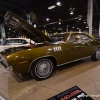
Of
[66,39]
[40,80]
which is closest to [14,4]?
[66,39]

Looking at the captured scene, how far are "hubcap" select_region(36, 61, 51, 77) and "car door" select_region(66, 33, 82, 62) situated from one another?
700 mm

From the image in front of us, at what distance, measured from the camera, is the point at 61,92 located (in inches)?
89.6

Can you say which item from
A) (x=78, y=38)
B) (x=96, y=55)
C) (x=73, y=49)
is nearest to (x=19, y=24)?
(x=73, y=49)

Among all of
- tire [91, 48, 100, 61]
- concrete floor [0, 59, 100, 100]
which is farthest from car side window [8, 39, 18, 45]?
tire [91, 48, 100, 61]

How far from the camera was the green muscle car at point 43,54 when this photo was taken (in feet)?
8.53

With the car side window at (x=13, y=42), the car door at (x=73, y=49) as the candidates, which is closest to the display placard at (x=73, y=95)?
the car door at (x=73, y=49)

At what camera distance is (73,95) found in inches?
83.0

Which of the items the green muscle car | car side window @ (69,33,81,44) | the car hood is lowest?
the green muscle car

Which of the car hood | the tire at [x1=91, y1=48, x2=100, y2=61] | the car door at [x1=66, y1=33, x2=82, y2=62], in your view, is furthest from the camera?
the tire at [x1=91, y1=48, x2=100, y2=61]

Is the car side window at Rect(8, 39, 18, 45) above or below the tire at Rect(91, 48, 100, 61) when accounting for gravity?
above

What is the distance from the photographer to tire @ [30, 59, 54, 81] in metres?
2.84

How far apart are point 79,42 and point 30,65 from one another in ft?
6.54

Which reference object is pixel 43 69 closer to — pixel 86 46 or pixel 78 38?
pixel 78 38

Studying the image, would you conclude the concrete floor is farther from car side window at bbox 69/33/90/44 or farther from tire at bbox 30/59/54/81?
car side window at bbox 69/33/90/44
